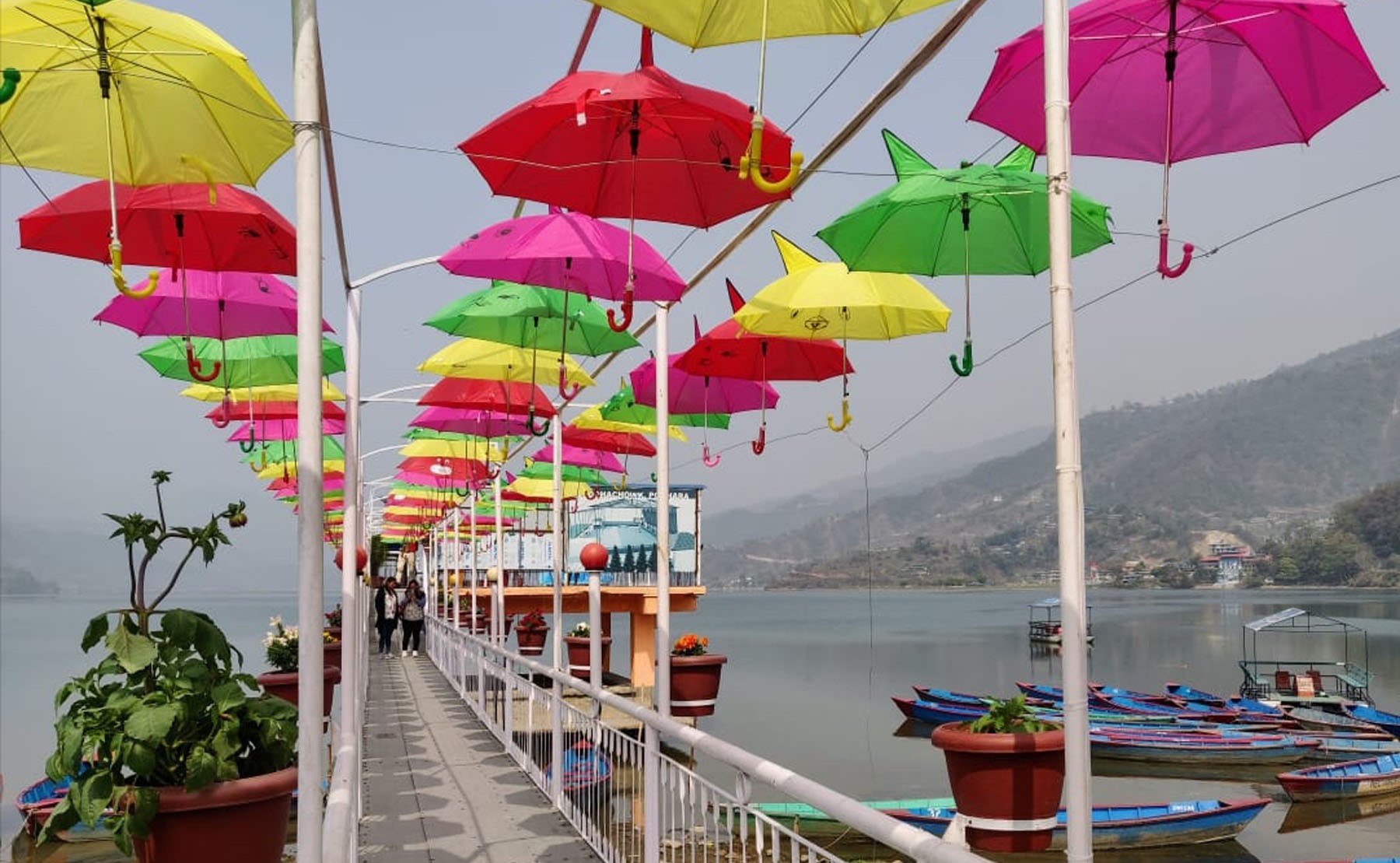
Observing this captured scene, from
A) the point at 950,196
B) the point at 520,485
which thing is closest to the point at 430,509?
the point at 520,485

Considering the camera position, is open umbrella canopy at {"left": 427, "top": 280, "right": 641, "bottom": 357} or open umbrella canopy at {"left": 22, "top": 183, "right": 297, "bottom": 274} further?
open umbrella canopy at {"left": 427, "top": 280, "right": 641, "bottom": 357}

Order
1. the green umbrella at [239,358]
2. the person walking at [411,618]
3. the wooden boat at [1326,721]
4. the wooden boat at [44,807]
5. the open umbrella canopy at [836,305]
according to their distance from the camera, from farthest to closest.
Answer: the wooden boat at [1326,721], the person walking at [411,618], the wooden boat at [44,807], the green umbrella at [239,358], the open umbrella canopy at [836,305]

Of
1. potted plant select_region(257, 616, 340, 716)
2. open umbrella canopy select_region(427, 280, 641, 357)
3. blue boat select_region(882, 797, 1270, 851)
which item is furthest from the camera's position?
blue boat select_region(882, 797, 1270, 851)

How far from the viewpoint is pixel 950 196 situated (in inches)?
262

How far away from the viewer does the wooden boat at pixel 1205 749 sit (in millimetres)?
30422

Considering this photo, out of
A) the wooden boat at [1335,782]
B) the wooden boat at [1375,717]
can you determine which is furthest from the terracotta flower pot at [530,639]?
the wooden boat at [1375,717]

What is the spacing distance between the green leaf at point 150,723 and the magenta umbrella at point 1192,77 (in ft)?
13.2

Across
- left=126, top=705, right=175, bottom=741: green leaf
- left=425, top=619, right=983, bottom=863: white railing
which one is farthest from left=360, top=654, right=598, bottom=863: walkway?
left=126, top=705, right=175, bottom=741: green leaf

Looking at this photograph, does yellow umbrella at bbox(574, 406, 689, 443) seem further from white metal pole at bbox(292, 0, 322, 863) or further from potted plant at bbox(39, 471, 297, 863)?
white metal pole at bbox(292, 0, 322, 863)

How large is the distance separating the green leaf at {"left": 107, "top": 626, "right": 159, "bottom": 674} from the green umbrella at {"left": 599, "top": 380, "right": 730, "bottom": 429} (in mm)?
7916

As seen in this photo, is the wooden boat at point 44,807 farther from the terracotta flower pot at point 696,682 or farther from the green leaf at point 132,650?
the green leaf at point 132,650

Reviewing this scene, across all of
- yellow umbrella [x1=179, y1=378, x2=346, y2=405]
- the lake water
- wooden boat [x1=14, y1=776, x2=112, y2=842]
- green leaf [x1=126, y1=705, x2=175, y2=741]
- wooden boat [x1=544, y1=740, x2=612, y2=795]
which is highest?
yellow umbrella [x1=179, y1=378, x2=346, y2=405]

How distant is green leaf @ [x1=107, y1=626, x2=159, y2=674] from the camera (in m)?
4.20

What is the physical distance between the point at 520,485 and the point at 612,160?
17.9 m
